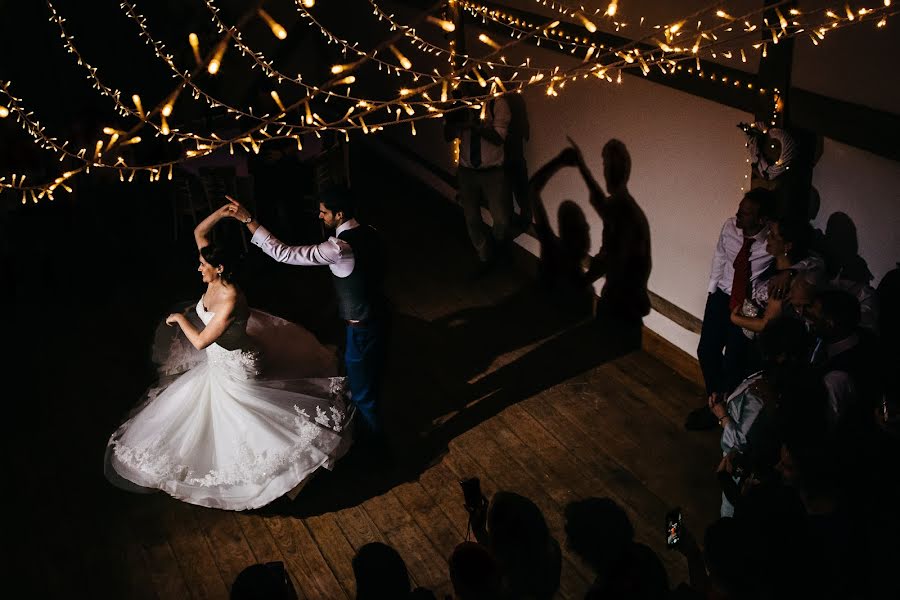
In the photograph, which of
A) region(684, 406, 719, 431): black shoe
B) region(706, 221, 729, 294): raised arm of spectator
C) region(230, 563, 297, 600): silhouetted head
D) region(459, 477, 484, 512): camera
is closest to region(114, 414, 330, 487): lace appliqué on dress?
region(459, 477, 484, 512): camera

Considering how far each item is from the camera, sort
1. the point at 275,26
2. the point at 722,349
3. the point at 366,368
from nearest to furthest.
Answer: the point at 275,26
the point at 366,368
the point at 722,349

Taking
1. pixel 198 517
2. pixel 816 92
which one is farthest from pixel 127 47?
pixel 816 92

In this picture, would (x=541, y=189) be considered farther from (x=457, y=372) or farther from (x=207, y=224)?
(x=207, y=224)

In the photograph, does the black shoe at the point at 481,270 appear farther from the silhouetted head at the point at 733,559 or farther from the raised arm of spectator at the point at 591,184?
the silhouetted head at the point at 733,559

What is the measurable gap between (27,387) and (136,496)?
1518mm

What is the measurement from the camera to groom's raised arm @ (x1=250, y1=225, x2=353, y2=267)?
4191 millimetres

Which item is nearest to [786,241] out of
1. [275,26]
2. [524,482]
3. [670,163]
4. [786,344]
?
[786,344]

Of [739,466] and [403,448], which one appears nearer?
[739,466]

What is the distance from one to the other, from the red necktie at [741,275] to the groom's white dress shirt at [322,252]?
1981 millimetres

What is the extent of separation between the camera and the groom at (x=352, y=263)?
421 cm

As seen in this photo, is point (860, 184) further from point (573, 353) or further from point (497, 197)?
point (497, 197)

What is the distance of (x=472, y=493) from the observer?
323cm

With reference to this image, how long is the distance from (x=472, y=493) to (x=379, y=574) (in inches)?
20.3

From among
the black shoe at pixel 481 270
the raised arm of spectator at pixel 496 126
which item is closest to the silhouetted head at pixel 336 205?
the raised arm of spectator at pixel 496 126
